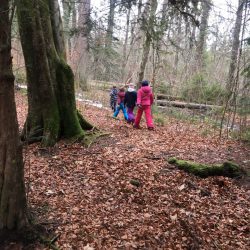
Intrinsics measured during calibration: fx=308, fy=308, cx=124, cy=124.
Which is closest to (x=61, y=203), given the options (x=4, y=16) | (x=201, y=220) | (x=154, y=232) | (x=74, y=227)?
(x=74, y=227)

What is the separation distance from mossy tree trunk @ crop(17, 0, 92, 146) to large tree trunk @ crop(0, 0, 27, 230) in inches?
107

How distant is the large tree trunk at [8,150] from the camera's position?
3874 mm

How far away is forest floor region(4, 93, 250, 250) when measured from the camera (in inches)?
184

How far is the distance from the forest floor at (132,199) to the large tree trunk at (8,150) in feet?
1.67

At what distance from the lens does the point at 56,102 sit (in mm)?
7980

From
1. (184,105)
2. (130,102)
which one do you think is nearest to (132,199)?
(130,102)

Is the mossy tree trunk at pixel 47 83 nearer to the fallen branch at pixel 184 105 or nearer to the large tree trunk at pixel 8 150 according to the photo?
the large tree trunk at pixel 8 150

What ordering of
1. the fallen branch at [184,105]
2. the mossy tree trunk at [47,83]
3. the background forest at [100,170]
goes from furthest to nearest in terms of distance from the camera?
the fallen branch at [184,105]
the mossy tree trunk at [47,83]
the background forest at [100,170]

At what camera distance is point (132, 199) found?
5.57m

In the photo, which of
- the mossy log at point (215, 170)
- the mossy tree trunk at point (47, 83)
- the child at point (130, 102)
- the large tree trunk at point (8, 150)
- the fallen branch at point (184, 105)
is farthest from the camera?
the fallen branch at point (184, 105)

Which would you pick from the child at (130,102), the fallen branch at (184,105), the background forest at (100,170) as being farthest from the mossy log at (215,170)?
the fallen branch at (184,105)

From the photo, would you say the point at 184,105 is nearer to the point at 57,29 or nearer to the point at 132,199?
the point at 57,29

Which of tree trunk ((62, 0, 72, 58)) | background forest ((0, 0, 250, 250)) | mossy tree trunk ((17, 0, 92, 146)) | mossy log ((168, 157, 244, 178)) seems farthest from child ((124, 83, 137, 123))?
mossy log ((168, 157, 244, 178))

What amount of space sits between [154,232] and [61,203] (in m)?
1.72
